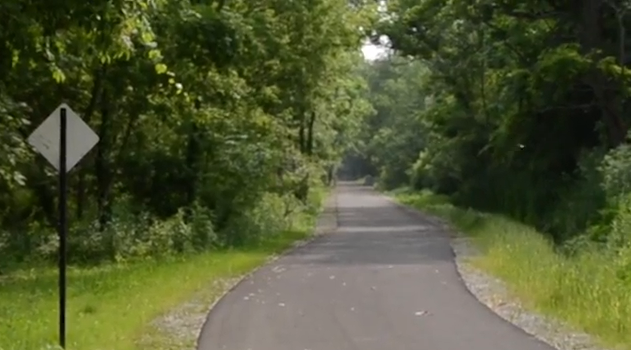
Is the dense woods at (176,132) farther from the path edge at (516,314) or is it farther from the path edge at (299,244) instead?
the path edge at (516,314)

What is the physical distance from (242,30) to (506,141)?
15447mm

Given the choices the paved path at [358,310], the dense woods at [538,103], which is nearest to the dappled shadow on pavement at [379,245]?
the paved path at [358,310]

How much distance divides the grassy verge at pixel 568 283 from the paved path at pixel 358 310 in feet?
2.96

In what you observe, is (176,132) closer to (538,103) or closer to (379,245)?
(379,245)

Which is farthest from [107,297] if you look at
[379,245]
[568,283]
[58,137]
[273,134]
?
[273,134]

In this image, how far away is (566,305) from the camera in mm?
17156

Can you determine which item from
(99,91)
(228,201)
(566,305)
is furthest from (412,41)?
(566,305)

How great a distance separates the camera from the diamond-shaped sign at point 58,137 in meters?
13.8

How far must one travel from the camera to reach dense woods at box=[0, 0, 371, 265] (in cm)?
2506

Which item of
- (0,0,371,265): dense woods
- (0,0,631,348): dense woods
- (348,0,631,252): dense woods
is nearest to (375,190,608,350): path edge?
(0,0,631,348): dense woods

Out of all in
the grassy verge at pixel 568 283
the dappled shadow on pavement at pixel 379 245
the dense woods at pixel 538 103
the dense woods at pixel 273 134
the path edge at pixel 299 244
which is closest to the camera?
the grassy verge at pixel 568 283

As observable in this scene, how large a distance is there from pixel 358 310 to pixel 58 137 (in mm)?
6038

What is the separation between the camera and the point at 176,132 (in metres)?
35.1

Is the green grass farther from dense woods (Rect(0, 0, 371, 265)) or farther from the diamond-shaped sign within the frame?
dense woods (Rect(0, 0, 371, 265))
